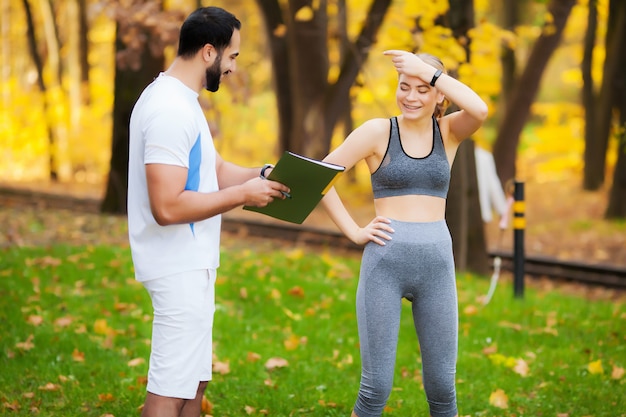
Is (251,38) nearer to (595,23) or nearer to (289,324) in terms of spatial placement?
(595,23)

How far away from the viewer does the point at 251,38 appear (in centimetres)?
3369

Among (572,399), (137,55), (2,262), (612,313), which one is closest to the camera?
(572,399)

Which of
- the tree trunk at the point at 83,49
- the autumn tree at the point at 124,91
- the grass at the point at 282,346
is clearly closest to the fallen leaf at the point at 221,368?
the grass at the point at 282,346

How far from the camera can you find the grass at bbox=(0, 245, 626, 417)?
17.8 ft

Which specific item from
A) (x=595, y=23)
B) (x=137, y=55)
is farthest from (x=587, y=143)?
(x=137, y=55)

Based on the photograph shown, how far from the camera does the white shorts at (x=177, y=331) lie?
11.6 feet

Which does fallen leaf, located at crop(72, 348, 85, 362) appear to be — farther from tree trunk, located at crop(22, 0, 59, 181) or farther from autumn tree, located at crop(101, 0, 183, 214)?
tree trunk, located at crop(22, 0, 59, 181)

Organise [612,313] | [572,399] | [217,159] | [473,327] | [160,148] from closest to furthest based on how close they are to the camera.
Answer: [160,148]
[217,159]
[572,399]
[473,327]
[612,313]

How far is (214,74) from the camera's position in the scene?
361 centimetres

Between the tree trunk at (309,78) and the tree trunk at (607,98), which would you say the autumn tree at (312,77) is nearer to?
the tree trunk at (309,78)

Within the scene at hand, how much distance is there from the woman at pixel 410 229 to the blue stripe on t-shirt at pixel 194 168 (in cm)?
76

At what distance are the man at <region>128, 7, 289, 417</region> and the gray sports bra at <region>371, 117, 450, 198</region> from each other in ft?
1.96

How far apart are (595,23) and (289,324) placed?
15.0 metres

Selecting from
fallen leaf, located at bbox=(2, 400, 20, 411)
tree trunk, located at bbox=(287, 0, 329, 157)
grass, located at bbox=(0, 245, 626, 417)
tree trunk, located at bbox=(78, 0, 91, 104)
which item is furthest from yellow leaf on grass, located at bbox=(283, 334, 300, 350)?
tree trunk, located at bbox=(78, 0, 91, 104)
